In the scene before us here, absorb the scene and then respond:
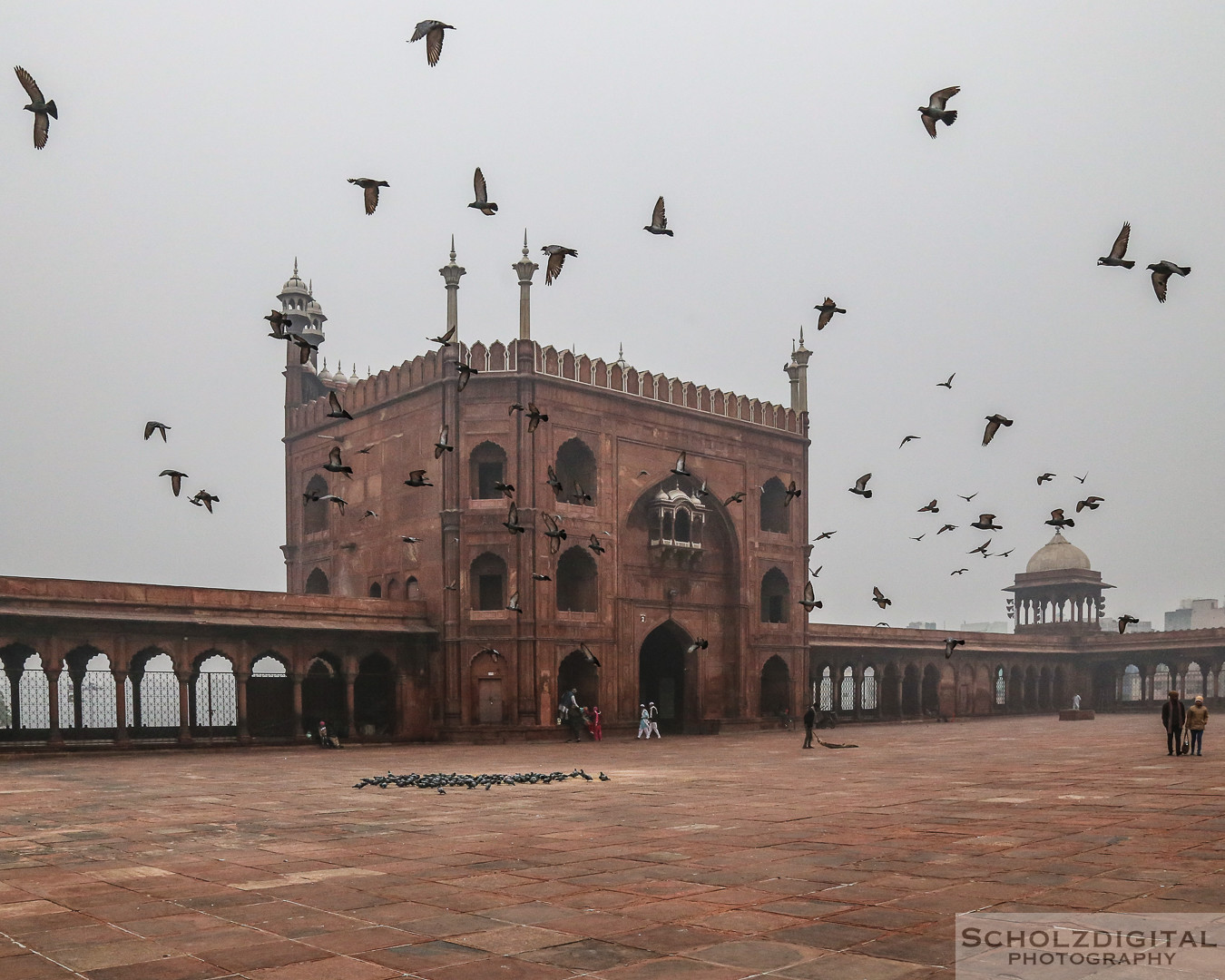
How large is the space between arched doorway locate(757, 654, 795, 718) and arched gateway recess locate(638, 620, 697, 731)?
8.63 ft

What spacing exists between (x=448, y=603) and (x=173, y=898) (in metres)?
21.3

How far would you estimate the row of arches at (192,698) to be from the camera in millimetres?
23391

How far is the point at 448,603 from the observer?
92.2 ft

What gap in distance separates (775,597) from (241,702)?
54.2 ft

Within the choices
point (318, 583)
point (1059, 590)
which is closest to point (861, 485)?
point (318, 583)

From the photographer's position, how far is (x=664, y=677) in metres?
34.3

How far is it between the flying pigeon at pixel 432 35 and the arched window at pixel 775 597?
24687 millimetres

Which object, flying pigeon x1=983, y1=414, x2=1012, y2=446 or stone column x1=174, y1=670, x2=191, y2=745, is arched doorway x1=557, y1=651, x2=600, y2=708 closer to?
stone column x1=174, y1=670, x2=191, y2=745

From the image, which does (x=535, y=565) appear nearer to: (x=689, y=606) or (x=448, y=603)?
(x=448, y=603)

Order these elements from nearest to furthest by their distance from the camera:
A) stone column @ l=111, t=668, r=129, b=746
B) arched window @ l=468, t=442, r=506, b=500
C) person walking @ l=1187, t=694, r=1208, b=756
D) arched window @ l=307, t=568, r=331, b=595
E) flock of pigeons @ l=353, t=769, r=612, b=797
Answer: flock of pigeons @ l=353, t=769, r=612, b=797
person walking @ l=1187, t=694, r=1208, b=756
stone column @ l=111, t=668, r=129, b=746
arched window @ l=468, t=442, r=506, b=500
arched window @ l=307, t=568, r=331, b=595

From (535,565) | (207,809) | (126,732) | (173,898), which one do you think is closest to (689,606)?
(535,565)

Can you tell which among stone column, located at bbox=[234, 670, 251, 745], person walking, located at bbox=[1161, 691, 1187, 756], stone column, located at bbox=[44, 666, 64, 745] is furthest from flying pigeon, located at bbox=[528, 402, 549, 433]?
person walking, located at bbox=[1161, 691, 1187, 756]

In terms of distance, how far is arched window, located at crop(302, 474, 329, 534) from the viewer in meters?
33.5

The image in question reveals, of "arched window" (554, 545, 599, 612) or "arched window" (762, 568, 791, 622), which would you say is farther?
"arched window" (762, 568, 791, 622)
